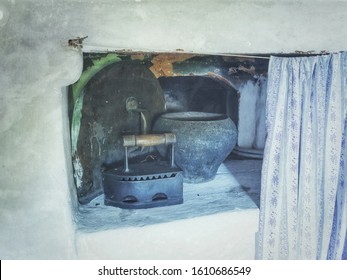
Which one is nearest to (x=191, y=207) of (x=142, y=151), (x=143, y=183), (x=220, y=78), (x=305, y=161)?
(x=143, y=183)

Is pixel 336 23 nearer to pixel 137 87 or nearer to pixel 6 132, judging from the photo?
pixel 137 87

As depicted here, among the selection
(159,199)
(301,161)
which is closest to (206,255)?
(159,199)

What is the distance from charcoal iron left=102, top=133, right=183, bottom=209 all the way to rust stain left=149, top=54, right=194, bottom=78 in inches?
41.0

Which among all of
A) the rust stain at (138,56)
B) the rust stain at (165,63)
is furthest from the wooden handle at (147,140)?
the rust stain at (165,63)

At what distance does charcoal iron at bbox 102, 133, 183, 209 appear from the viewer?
7.52ft

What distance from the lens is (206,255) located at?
2.32 meters

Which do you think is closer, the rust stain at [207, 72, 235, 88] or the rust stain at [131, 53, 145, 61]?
the rust stain at [131, 53, 145, 61]

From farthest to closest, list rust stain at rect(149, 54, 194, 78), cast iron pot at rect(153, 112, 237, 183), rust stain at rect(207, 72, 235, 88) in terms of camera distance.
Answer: rust stain at rect(207, 72, 235, 88) → rust stain at rect(149, 54, 194, 78) → cast iron pot at rect(153, 112, 237, 183)

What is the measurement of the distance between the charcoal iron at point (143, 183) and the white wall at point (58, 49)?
392 millimetres

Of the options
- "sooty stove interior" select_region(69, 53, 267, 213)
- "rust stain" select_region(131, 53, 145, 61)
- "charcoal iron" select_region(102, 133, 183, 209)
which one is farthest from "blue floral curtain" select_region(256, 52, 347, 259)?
"rust stain" select_region(131, 53, 145, 61)

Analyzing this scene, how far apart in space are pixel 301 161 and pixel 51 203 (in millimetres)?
1713

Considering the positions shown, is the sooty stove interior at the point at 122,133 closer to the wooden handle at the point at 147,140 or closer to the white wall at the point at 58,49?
the wooden handle at the point at 147,140

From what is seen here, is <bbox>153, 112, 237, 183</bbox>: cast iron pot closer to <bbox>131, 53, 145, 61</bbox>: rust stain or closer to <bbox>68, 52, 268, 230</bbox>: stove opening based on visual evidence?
<bbox>68, 52, 268, 230</bbox>: stove opening

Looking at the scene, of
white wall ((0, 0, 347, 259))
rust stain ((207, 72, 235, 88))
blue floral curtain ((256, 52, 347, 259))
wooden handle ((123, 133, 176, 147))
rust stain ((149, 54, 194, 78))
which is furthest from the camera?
rust stain ((207, 72, 235, 88))
